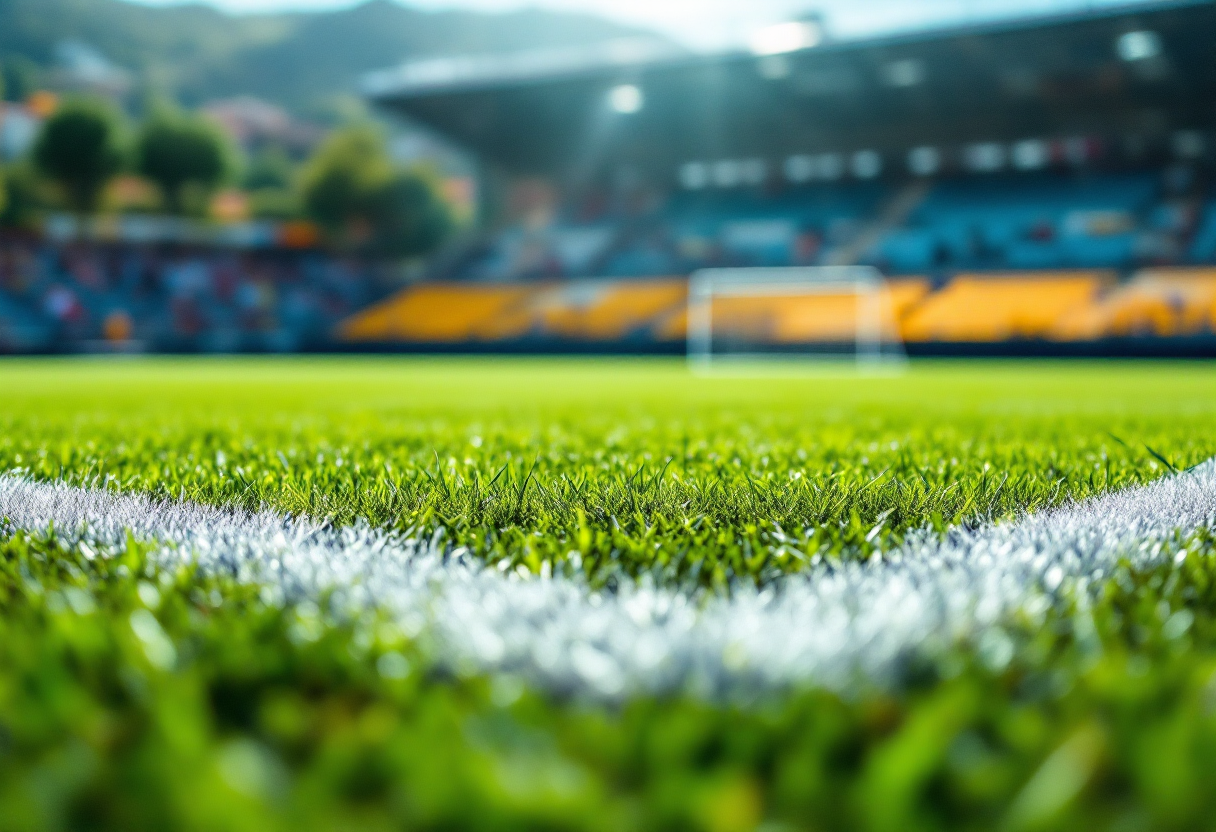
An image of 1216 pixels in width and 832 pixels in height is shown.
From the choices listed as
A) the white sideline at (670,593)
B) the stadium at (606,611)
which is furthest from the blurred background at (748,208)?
the white sideline at (670,593)

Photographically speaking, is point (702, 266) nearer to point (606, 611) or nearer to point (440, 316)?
point (440, 316)

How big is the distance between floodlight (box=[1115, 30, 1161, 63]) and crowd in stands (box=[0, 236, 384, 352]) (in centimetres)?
2193

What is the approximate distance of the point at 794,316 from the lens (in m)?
24.6

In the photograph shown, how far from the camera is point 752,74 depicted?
2484 cm

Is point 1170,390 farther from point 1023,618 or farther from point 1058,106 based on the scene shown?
point 1058,106

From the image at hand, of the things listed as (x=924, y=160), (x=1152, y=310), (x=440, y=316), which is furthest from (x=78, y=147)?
(x=1152, y=310)

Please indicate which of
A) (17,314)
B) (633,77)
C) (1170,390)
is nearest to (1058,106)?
(633,77)

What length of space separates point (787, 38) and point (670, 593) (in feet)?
85.3

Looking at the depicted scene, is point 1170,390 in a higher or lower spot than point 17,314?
lower

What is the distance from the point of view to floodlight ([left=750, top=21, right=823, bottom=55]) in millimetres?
23156

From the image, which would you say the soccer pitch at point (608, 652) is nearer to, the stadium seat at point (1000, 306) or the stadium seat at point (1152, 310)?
the stadium seat at point (1000, 306)

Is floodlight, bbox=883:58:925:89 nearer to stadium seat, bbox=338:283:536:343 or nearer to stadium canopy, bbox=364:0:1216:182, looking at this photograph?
stadium canopy, bbox=364:0:1216:182

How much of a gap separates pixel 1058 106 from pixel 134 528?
29.5 m

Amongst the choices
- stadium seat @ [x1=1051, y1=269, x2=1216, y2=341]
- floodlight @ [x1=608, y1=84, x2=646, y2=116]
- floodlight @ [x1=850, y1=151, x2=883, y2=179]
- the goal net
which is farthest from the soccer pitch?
floodlight @ [x1=850, y1=151, x2=883, y2=179]
